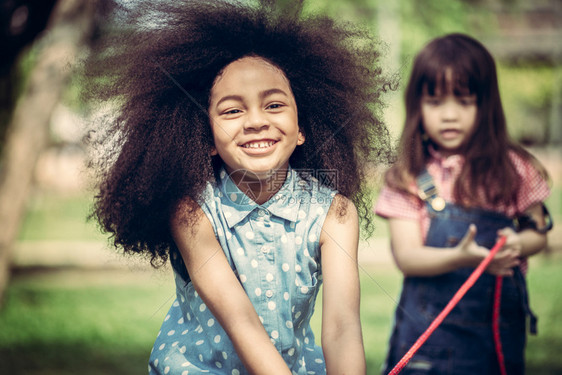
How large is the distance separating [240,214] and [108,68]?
23.7 inches

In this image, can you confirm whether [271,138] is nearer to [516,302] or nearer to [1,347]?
[516,302]

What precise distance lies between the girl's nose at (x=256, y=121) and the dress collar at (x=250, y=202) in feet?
0.73

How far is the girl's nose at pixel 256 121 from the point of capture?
1801mm

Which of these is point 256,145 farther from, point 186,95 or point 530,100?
point 530,100

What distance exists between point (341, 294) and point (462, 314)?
0.98 meters

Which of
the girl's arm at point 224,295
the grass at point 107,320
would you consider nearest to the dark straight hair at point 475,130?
the girl's arm at point 224,295

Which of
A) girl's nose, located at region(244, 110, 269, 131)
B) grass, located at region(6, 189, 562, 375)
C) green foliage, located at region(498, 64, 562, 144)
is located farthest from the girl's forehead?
green foliage, located at region(498, 64, 562, 144)

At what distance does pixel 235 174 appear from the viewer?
1960 millimetres

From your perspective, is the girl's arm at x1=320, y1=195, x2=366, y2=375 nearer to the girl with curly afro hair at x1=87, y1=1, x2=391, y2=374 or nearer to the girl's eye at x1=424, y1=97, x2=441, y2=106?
the girl with curly afro hair at x1=87, y1=1, x2=391, y2=374

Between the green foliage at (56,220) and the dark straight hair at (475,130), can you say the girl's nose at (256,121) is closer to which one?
the dark straight hair at (475,130)

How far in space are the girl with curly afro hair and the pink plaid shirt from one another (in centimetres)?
78

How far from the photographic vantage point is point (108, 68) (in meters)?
1.97

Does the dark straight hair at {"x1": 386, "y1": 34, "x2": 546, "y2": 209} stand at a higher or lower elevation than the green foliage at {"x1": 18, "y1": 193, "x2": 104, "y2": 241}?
higher

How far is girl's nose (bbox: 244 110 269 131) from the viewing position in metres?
1.80
